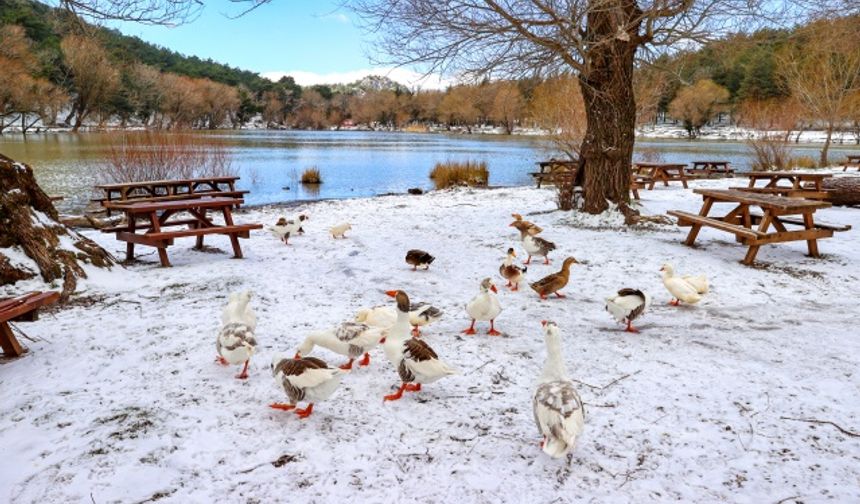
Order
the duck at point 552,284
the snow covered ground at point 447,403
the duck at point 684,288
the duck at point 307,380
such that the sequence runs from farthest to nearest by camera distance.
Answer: the duck at point 552,284
the duck at point 684,288
the duck at point 307,380
the snow covered ground at point 447,403

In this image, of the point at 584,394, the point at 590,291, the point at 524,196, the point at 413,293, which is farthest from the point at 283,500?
the point at 524,196

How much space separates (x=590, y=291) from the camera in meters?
6.52

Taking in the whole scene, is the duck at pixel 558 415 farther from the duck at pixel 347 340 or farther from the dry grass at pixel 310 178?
the dry grass at pixel 310 178

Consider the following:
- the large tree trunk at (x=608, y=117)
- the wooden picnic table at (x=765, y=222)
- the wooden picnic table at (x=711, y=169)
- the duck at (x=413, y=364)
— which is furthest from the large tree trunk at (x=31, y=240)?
the wooden picnic table at (x=711, y=169)

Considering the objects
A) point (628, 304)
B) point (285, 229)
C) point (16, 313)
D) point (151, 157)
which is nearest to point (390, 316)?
point (628, 304)

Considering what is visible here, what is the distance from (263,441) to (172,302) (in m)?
3.38

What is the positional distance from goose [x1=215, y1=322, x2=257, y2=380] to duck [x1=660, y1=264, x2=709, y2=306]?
14.6 feet

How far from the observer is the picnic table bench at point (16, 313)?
13.0 feet

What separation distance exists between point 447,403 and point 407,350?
18.4 inches

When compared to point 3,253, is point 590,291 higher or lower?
lower

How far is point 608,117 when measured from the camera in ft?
33.5

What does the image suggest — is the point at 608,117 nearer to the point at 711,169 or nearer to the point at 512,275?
the point at 512,275

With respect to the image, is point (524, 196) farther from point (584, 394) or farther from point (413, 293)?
point (584, 394)

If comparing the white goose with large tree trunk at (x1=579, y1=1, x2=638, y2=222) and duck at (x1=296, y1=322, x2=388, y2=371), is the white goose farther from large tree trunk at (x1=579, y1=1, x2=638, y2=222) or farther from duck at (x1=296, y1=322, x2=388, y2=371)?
large tree trunk at (x1=579, y1=1, x2=638, y2=222)
